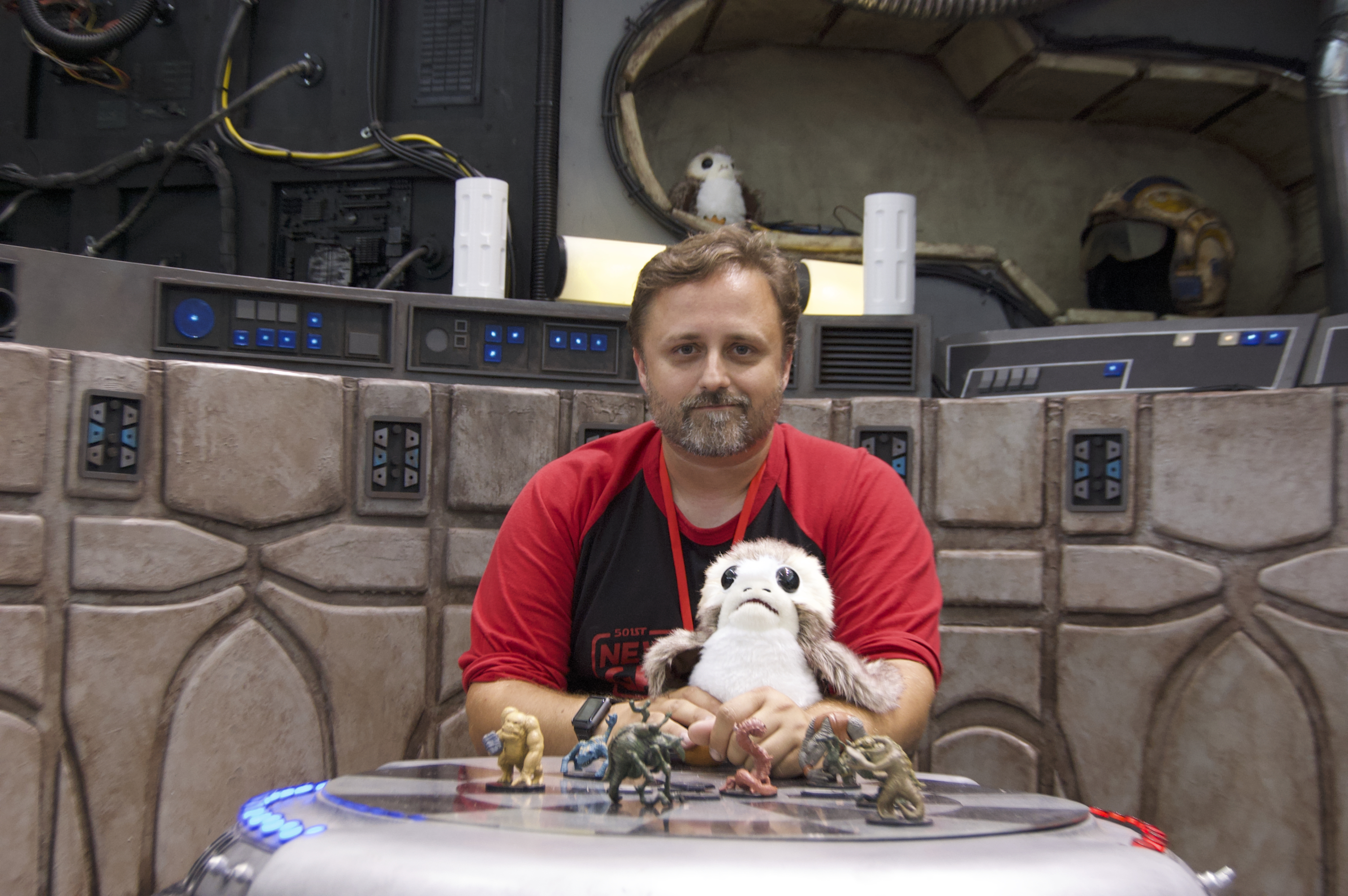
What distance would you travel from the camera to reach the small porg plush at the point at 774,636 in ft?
2.88

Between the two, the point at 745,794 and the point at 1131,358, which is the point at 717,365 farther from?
the point at 1131,358

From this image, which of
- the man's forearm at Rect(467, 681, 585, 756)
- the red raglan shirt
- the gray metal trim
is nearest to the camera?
the man's forearm at Rect(467, 681, 585, 756)

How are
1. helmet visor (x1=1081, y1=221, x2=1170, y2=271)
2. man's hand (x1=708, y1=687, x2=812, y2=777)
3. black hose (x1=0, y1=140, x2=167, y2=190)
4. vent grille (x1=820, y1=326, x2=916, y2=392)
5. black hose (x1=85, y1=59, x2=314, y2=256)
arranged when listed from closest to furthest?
man's hand (x1=708, y1=687, x2=812, y2=777)
vent grille (x1=820, y1=326, x2=916, y2=392)
black hose (x1=85, y1=59, x2=314, y2=256)
black hose (x1=0, y1=140, x2=167, y2=190)
helmet visor (x1=1081, y1=221, x2=1170, y2=271)

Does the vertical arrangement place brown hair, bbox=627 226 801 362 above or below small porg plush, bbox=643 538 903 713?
above

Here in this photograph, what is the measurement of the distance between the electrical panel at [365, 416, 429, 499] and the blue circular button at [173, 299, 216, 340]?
39 cm

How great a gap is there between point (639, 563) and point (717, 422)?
0.81ft

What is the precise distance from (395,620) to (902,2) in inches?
83.2

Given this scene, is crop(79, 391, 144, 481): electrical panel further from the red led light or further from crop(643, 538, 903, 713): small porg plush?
the red led light

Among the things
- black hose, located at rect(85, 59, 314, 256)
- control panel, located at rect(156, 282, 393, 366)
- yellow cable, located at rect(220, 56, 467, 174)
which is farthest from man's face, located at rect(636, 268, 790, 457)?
black hose, located at rect(85, 59, 314, 256)

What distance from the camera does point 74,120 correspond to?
2.56 meters

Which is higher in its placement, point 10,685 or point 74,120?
point 74,120

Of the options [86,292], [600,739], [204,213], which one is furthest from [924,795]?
[204,213]

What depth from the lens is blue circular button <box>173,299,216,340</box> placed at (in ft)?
5.93

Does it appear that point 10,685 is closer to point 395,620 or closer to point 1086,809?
point 395,620
